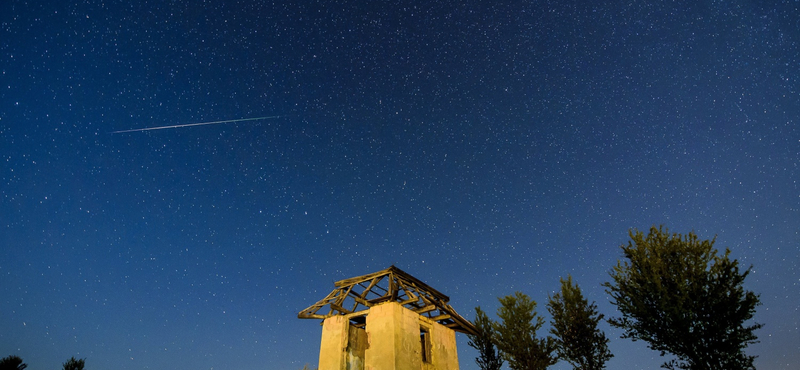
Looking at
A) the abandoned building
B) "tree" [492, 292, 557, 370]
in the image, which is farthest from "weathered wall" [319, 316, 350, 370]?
"tree" [492, 292, 557, 370]

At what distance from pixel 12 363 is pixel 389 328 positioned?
104 feet

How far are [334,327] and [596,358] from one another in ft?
43.1

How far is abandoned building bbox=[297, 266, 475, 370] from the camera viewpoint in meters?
15.6

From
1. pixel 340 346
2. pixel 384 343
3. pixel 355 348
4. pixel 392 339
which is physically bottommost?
pixel 384 343

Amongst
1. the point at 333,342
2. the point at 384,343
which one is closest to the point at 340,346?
the point at 333,342

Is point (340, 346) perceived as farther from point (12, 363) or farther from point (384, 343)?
point (12, 363)

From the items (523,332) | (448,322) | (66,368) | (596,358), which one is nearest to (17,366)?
(66,368)

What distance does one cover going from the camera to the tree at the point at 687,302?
47.6ft

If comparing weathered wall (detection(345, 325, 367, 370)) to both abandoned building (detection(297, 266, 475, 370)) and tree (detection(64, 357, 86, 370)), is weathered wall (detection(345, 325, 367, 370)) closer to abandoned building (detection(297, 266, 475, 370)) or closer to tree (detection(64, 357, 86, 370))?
abandoned building (detection(297, 266, 475, 370))

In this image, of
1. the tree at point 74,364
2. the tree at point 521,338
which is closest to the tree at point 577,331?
the tree at point 521,338

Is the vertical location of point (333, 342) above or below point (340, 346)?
above

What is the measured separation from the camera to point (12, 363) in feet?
92.6

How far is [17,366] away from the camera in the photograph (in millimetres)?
28500

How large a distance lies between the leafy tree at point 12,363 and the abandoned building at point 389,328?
2657cm
